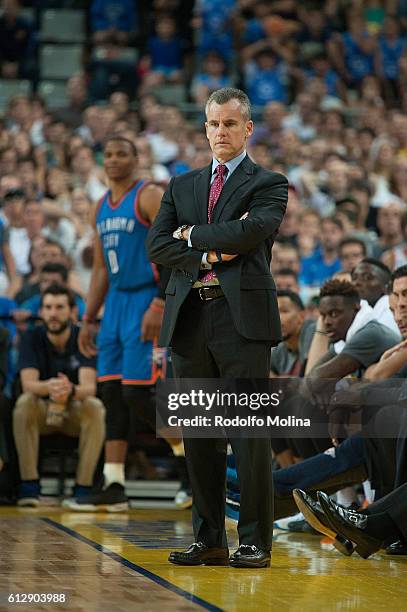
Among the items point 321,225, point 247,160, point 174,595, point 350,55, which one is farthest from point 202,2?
point 174,595

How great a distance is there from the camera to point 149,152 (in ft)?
45.0

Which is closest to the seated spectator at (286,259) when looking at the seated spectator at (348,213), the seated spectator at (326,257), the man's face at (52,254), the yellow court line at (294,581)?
the seated spectator at (326,257)

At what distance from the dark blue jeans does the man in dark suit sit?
1.20m

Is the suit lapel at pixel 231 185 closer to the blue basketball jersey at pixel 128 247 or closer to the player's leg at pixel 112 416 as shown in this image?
the blue basketball jersey at pixel 128 247

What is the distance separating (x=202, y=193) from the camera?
209 inches

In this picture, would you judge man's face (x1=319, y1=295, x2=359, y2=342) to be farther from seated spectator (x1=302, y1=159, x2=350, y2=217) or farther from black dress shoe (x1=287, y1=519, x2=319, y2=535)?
seated spectator (x1=302, y1=159, x2=350, y2=217)

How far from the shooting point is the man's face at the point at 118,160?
25.6 ft

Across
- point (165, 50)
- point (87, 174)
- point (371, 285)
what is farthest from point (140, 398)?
point (165, 50)

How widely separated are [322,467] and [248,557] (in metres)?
1.35

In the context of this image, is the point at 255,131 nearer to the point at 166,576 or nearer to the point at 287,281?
the point at 287,281

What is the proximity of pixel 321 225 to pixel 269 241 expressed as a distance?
21.9 feet

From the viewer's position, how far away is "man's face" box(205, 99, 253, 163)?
5148 millimetres

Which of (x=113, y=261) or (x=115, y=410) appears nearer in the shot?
(x=113, y=261)

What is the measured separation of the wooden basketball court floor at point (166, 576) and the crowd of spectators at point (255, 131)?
1.50 metres
